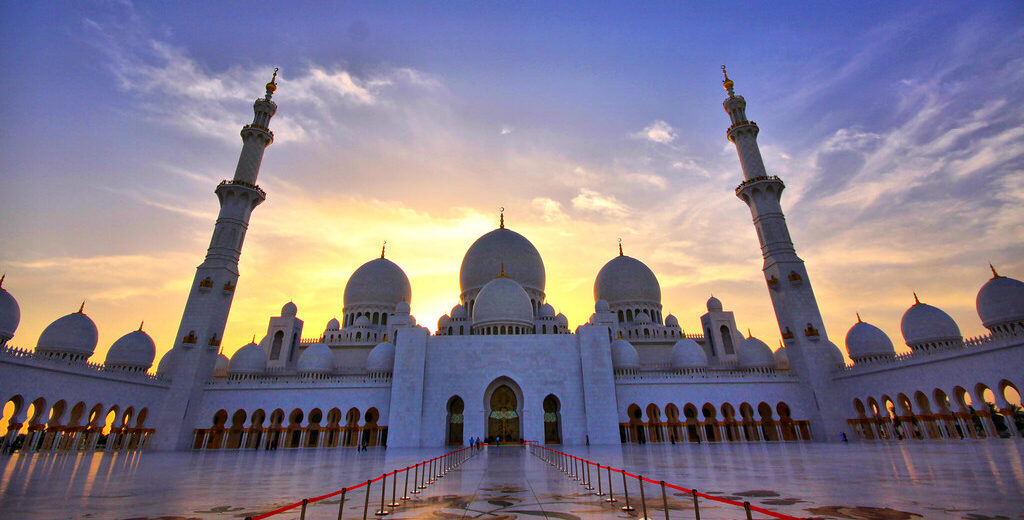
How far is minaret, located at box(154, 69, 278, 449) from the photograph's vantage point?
2631 cm

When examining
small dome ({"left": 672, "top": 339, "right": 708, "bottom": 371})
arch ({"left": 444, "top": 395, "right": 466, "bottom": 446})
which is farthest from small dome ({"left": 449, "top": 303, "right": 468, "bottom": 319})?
small dome ({"left": 672, "top": 339, "right": 708, "bottom": 371})

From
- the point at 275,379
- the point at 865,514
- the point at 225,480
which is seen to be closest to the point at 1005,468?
the point at 865,514

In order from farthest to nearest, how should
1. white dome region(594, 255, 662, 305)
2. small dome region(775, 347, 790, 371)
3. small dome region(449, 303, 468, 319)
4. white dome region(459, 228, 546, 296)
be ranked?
white dome region(594, 255, 662, 305), white dome region(459, 228, 546, 296), small dome region(449, 303, 468, 319), small dome region(775, 347, 790, 371)

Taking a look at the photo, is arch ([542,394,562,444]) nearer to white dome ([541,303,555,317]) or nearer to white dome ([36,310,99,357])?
white dome ([541,303,555,317])

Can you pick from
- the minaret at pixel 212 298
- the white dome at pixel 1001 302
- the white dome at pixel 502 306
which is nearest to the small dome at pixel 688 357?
the white dome at pixel 502 306

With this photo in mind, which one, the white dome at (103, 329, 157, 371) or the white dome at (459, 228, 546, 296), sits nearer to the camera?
the white dome at (103, 329, 157, 371)

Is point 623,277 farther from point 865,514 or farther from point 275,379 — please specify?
point 865,514

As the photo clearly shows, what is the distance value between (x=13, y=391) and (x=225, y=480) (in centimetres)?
1801

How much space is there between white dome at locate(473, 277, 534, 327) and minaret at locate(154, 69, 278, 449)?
52.4 ft

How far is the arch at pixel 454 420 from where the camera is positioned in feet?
89.4

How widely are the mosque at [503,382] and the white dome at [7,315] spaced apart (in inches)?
5.6

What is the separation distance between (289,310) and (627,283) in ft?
91.4

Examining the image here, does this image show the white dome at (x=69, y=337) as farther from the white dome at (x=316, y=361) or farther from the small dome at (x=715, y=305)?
the small dome at (x=715, y=305)

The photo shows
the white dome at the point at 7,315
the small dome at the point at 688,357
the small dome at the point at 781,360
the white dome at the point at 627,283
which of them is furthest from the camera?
the white dome at the point at 627,283
